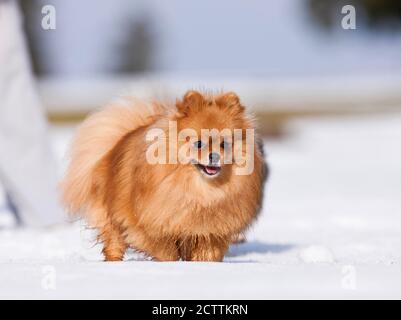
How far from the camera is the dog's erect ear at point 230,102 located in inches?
285

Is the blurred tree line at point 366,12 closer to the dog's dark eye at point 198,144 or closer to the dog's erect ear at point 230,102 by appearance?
the dog's erect ear at point 230,102

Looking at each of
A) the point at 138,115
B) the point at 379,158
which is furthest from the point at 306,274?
the point at 379,158

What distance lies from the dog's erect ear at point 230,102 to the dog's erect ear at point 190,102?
159 millimetres

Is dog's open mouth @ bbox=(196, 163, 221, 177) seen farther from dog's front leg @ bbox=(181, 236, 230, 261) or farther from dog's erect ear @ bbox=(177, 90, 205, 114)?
dog's front leg @ bbox=(181, 236, 230, 261)

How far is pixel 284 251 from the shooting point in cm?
881

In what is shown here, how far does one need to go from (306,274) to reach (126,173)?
183 centimetres

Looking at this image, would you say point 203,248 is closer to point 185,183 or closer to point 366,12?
point 185,183

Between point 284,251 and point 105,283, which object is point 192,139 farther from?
point 284,251

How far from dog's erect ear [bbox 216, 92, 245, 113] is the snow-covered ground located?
111 centimetres

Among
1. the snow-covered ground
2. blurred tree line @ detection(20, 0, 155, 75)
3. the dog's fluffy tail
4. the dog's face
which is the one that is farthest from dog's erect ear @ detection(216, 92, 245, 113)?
blurred tree line @ detection(20, 0, 155, 75)

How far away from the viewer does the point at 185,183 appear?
701cm

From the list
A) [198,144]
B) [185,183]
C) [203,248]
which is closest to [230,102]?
[198,144]

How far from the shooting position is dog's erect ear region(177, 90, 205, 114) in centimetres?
712
